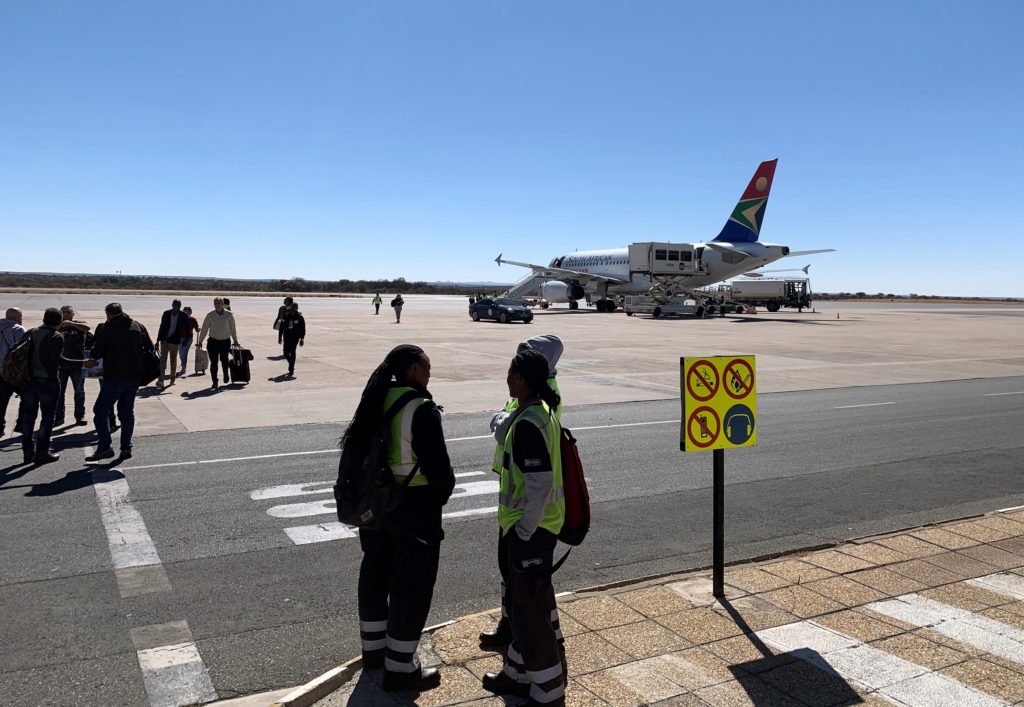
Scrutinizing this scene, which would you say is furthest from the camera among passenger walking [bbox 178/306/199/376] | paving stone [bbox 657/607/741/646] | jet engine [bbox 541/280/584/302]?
jet engine [bbox 541/280/584/302]

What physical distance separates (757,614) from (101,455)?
8058mm

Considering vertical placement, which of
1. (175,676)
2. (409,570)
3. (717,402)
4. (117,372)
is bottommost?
(175,676)

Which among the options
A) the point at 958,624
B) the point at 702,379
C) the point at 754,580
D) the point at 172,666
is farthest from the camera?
the point at 754,580

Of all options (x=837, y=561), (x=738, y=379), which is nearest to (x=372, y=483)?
(x=738, y=379)

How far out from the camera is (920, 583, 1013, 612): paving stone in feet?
17.9

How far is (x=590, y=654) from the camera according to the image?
4.72 meters

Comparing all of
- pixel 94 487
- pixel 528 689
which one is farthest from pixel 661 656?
pixel 94 487

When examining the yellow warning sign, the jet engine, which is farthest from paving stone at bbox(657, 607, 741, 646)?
the jet engine

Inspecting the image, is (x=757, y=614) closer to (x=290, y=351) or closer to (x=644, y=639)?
(x=644, y=639)

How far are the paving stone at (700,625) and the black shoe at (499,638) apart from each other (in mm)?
978

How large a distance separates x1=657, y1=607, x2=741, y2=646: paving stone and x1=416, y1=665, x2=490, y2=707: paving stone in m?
1.32

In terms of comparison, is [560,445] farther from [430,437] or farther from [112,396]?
[112,396]

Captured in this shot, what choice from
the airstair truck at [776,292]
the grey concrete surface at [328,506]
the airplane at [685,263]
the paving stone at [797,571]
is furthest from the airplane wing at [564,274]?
the paving stone at [797,571]

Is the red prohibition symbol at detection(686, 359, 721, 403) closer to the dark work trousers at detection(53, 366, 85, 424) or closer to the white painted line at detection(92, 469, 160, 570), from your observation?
the white painted line at detection(92, 469, 160, 570)
